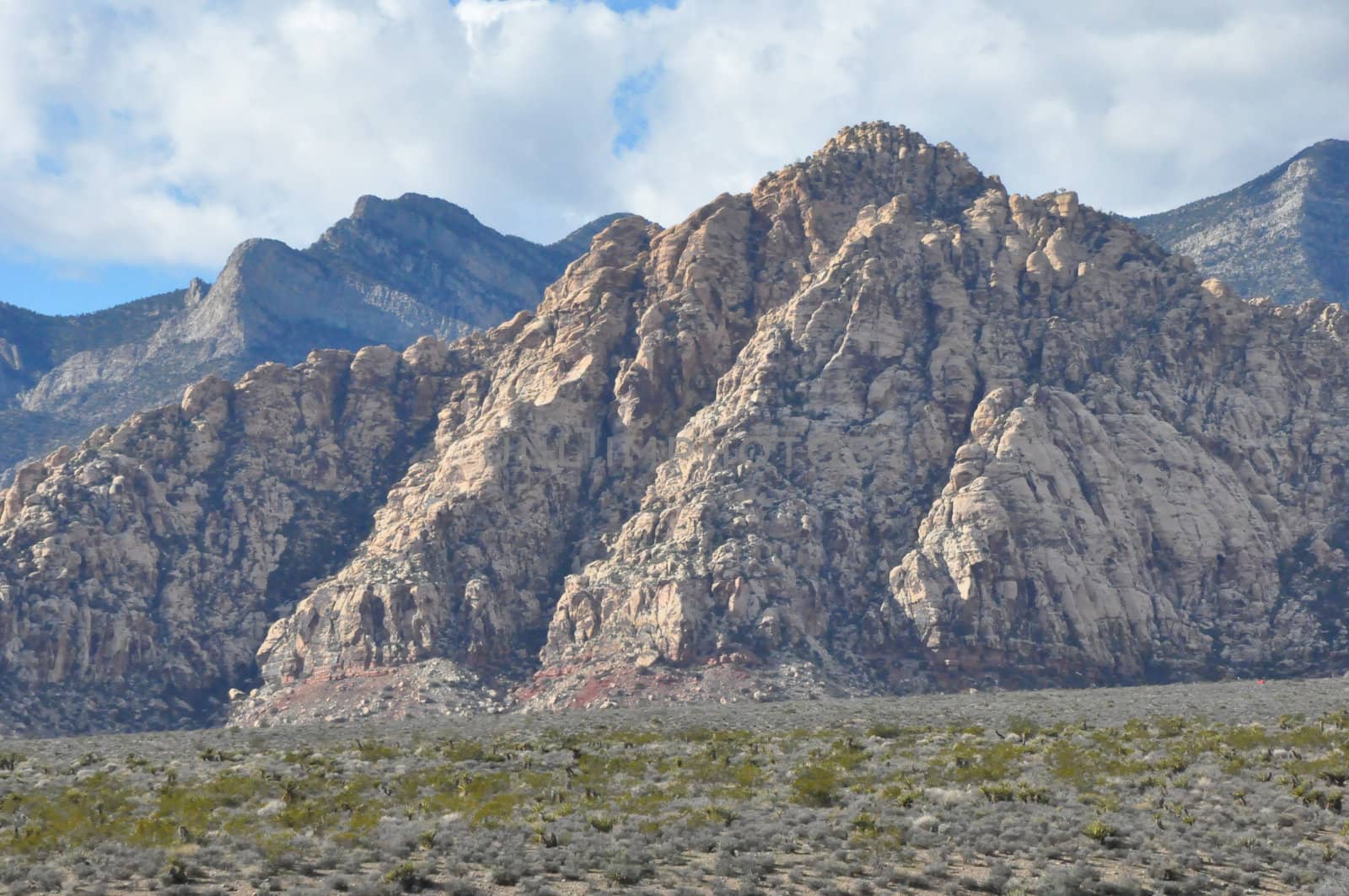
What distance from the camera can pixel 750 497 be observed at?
400ft

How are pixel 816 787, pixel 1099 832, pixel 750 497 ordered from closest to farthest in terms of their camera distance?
pixel 1099 832 < pixel 816 787 < pixel 750 497

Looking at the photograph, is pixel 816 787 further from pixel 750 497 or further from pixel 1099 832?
pixel 750 497

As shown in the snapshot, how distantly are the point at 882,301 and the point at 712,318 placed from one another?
2070cm

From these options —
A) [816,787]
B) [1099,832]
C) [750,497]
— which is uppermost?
[750,497]

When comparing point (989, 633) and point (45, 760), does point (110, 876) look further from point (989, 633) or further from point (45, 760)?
point (989, 633)

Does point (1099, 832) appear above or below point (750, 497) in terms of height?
below

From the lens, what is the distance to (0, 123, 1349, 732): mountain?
112000 millimetres

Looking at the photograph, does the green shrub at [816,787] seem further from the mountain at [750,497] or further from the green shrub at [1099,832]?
the mountain at [750,497]

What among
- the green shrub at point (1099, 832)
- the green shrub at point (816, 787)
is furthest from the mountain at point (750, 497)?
the green shrub at point (1099, 832)

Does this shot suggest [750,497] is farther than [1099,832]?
Yes

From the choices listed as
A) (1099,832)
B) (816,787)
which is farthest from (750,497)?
(1099,832)

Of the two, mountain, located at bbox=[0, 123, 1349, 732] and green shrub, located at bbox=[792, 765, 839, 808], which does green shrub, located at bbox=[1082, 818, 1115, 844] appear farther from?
mountain, located at bbox=[0, 123, 1349, 732]

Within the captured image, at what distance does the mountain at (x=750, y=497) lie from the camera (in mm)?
112000

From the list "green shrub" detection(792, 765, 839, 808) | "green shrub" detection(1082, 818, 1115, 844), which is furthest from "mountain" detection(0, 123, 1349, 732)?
"green shrub" detection(1082, 818, 1115, 844)
